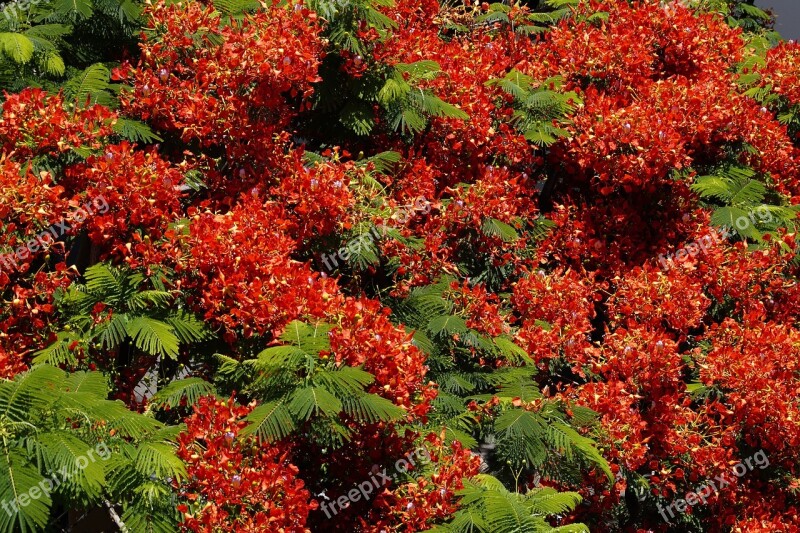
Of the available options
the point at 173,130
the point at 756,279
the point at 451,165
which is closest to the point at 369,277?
the point at 451,165

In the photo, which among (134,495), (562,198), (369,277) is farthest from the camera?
(562,198)

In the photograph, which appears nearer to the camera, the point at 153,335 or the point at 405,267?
the point at 153,335

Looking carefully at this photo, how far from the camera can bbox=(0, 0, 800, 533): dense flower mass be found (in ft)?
15.9

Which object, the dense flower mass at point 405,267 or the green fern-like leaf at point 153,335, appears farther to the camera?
the green fern-like leaf at point 153,335

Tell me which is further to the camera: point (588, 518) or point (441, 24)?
point (441, 24)

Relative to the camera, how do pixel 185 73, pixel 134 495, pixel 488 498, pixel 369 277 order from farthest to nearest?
pixel 369 277 < pixel 185 73 < pixel 488 498 < pixel 134 495

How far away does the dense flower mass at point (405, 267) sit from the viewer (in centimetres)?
484

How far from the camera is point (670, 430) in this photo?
21.9 ft

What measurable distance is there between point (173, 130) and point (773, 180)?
4851 mm

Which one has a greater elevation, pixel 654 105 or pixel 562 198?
pixel 654 105

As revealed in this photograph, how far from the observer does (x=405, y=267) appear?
6.23 metres

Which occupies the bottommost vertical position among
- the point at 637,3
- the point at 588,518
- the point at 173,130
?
the point at 588,518

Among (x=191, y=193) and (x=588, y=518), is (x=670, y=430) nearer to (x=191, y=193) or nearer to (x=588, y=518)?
(x=588, y=518)

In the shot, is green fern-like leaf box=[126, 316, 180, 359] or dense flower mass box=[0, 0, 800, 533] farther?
green fern-like leaf box=[126, 316, 180, 359]
